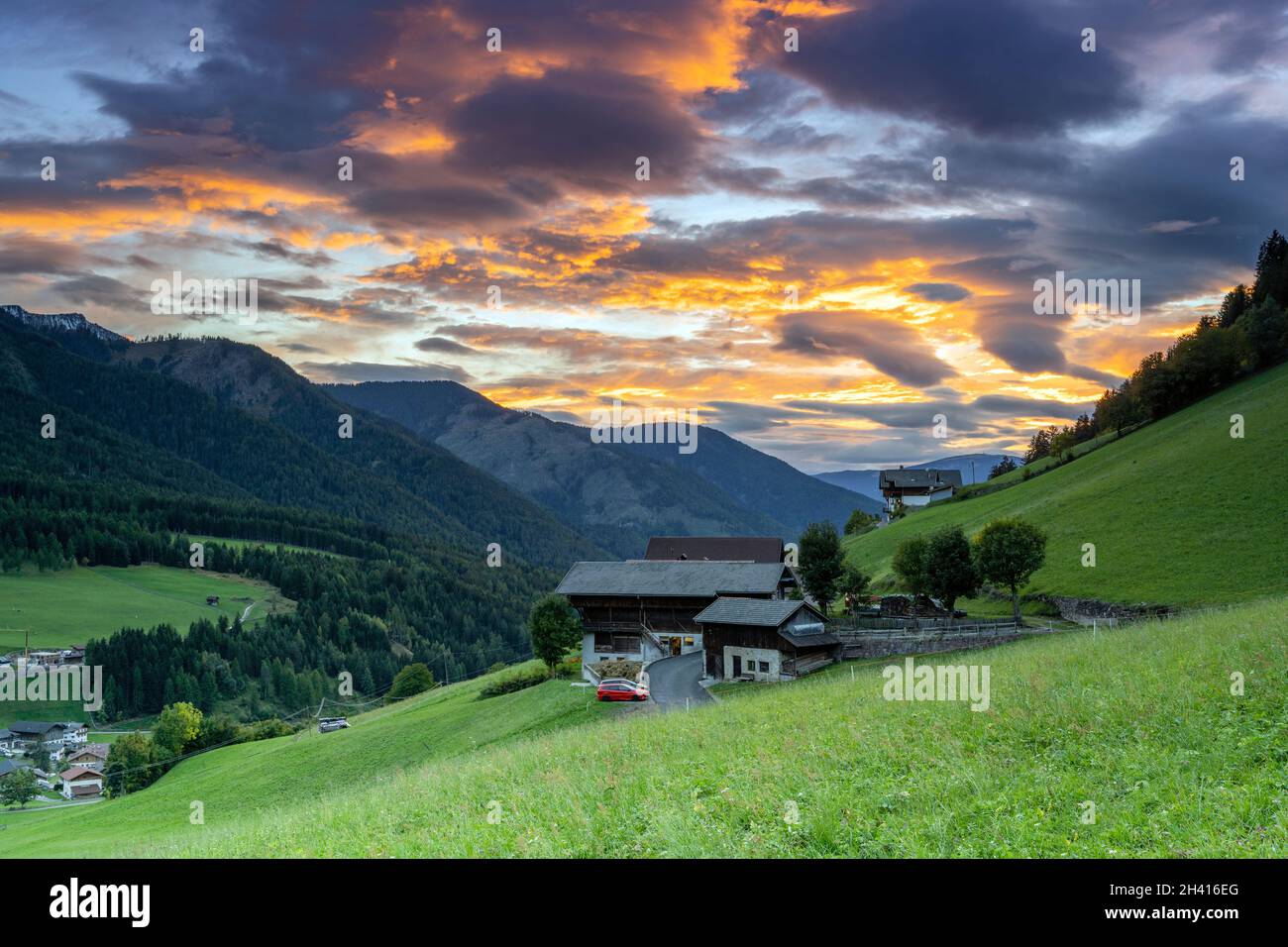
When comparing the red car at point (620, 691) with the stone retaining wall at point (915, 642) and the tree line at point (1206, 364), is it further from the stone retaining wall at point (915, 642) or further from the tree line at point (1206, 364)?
the tree line at point (1206, 364)

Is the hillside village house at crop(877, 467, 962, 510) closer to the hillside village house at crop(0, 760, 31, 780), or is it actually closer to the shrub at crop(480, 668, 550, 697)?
the shrub at crop(480, 668, 550, 697)

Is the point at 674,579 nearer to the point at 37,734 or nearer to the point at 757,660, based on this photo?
the point at 757,660

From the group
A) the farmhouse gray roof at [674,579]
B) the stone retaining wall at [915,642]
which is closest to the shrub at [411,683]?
the farmhouse gray roof at [674,579]

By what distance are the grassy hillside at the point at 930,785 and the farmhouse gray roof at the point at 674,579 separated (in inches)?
1693

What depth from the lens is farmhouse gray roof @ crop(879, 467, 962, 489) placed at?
16112 centimetres

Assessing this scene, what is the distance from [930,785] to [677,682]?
45041 millimetres

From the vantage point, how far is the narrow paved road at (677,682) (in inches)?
1961

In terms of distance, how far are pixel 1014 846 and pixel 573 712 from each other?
125 feet

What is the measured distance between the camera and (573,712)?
47344 mm

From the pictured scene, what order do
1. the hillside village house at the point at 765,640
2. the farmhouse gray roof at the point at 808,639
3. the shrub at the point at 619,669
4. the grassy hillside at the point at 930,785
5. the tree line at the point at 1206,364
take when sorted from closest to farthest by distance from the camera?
the grassy hillside at the point at 930,785, the farmhouse gray roof at the point at 808,639, the hillside village house at the point at 765,640, the shrub at the point at 619,669, the tree line at the point at 1206,364

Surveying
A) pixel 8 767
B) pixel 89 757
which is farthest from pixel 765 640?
pixel 89 757

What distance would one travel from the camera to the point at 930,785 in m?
14.5

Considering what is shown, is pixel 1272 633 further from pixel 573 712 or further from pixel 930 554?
pixel 930 554
